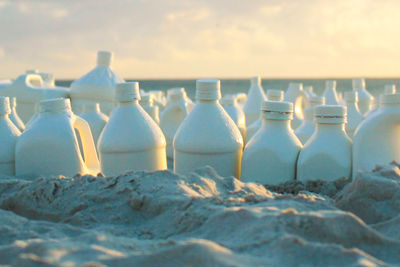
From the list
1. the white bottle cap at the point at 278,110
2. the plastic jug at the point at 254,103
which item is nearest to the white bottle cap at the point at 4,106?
the white bottle cap at the point at 278,110

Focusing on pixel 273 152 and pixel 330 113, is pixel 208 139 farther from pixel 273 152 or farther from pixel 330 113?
pixel 330 113

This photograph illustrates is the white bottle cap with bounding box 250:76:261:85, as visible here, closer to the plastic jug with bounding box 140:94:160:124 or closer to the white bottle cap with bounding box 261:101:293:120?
the plastic jug with bounding box 140:94:160:124

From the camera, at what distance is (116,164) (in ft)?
10.8

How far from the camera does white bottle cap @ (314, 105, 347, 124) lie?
3143 millimetres

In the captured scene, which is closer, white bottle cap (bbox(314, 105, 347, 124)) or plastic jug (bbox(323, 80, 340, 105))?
white bottle cap (bbox(314, 105, 347, 124))

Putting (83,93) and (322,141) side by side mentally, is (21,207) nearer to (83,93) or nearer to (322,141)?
(322,141)

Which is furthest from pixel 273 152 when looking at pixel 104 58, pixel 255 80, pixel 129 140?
pixel 104 58

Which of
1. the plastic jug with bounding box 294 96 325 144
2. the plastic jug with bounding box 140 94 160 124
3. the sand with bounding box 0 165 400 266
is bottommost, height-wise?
the sand with bounding box 0 165 400 266

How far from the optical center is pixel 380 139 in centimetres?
310

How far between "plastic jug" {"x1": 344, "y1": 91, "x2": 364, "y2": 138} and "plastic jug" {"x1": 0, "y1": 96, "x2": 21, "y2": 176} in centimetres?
357

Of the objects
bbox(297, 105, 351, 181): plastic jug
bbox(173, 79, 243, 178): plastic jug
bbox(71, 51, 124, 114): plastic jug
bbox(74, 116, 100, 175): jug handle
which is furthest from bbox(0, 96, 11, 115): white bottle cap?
bbox(71, 51, 124, 114): plastic jug

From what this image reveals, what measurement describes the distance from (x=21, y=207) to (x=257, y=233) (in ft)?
4.50

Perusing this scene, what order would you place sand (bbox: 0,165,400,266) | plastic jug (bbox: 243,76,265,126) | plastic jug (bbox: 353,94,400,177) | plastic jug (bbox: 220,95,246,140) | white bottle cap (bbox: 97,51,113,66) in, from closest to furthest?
sand (bbox: 0,165,400,266), plastic jug (bbox: 353,94,400,177), plastic jug (bbox: 220,95,246,140), white bottle cap (bbox: 97,51,113,66), plastic jug (bbox: 243,76,265,126)

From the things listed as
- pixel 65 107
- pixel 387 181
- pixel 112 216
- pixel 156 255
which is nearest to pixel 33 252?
pixel 156 255
